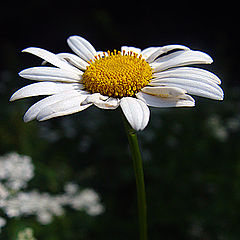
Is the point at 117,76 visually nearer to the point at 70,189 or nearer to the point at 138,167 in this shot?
the point at 138,167

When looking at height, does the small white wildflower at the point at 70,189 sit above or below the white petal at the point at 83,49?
below

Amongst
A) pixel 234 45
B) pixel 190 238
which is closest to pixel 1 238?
pixel 190 238

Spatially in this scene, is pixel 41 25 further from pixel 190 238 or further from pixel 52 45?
pixel 190 238

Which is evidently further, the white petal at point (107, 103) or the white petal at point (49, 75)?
the white petal at point (49, 75)

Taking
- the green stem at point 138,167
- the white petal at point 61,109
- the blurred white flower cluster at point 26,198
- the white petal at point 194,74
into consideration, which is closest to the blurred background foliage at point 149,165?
the blurred white flower cluster at point 26,198

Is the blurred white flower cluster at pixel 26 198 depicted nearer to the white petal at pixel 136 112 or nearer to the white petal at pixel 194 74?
the white petal at pixel 136 112

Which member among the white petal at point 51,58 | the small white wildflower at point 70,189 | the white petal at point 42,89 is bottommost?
the white petal at point 42,89

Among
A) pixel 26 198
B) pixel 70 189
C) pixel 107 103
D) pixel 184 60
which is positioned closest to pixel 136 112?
pixel 107 103
